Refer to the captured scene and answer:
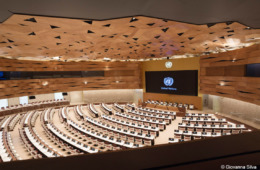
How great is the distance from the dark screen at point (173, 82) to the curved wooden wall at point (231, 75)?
3.69 feet

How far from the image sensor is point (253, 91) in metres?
11.0

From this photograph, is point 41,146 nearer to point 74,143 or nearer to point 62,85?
point 74,143

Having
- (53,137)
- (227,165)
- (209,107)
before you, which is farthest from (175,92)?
(227,165)

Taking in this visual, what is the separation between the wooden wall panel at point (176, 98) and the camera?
18.1 meters

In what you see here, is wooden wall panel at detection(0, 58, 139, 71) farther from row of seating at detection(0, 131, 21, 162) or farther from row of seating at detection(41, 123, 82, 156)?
row of seating at detection(0, 131, 21, 162)

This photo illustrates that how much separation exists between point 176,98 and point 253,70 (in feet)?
30.4

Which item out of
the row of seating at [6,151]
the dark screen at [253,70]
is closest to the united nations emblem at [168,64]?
the dark screen at [253,70]

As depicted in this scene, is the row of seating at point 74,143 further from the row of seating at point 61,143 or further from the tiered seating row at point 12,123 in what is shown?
the tiered seating row at point 12,123

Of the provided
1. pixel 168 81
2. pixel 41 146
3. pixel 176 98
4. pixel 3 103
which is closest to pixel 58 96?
pixel 3 103

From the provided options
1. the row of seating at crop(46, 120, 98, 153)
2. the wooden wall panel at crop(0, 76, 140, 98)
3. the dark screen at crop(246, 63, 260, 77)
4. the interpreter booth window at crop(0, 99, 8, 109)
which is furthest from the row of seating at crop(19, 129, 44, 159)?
the dark screen at crop(246, 63, 260, 77)

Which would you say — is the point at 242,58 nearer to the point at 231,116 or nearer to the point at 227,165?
the point at 231,116

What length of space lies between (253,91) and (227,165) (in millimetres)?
13021

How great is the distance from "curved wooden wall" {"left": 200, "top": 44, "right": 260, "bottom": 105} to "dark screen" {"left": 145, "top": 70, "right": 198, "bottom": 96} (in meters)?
1.12

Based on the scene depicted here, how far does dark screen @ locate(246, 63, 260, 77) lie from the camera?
11.0 m
